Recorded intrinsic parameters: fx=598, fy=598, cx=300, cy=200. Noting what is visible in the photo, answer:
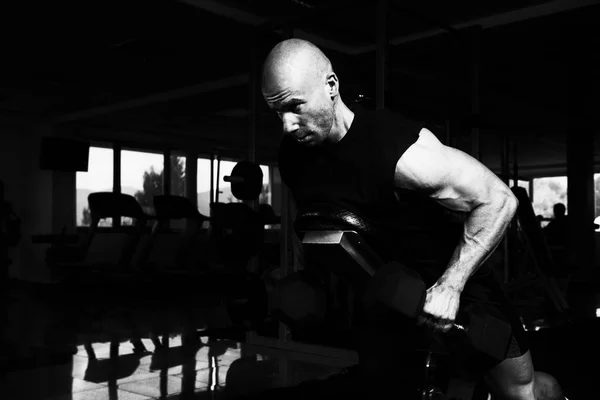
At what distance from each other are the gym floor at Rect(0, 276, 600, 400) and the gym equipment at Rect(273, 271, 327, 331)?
5.01 ft

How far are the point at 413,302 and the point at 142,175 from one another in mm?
9661

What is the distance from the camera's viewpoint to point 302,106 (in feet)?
2.48

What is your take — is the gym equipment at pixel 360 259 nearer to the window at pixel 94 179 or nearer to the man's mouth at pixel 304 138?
the man's mouth at pixel 304 138

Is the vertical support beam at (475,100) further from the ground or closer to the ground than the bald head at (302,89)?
further from the ground

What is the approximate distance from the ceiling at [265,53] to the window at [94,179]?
1143 mm

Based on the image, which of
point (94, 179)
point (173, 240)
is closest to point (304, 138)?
point (173, 240)

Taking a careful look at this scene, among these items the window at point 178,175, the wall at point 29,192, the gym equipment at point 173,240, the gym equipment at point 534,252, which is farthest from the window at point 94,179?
the gym equipment at point 534,252

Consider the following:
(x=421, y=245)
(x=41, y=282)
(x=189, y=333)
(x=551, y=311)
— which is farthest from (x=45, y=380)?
(x=41, y=282)

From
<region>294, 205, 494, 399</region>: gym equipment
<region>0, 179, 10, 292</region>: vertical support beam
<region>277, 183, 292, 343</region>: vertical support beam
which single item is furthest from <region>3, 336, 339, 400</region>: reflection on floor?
<region>0, 179, 10, 292</region>: vertical support beam

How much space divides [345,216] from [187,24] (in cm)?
399

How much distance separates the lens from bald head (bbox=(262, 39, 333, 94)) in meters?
0.74

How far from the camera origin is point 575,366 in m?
2.52

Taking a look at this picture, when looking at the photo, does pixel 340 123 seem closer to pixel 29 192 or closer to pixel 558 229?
pixel 558 229

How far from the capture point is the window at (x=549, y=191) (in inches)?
540
